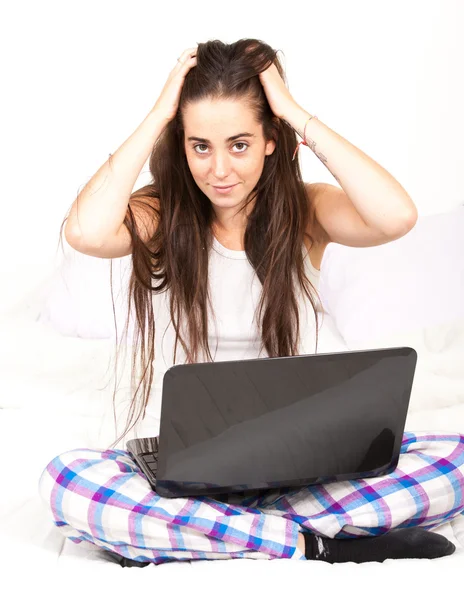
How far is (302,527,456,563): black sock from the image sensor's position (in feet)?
5.11

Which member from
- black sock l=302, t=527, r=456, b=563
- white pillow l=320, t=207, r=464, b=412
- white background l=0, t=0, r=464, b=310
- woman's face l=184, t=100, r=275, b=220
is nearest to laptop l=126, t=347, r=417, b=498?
black sock l=302, t=527, r=456, b=563

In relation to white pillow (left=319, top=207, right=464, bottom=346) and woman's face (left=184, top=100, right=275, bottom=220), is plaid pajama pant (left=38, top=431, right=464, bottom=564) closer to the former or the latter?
woman's face (left=184, top=100, right=275, bottom=220)

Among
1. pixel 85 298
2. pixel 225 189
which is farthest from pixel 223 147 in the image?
pixel 85 298

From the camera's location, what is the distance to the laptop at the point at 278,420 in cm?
143

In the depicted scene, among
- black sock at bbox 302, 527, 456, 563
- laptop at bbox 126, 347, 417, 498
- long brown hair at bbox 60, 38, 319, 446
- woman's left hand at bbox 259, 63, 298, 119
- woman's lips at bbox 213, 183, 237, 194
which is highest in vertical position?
woman's left hand at bbox 259, 63, 298, 119

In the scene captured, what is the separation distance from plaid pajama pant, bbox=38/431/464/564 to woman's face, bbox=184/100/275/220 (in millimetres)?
536

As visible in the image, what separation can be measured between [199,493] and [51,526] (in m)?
0.34

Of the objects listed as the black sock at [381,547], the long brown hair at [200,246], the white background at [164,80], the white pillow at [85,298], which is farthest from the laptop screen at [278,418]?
the white background at [164,80]

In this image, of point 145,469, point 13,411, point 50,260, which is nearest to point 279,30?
point 50,260

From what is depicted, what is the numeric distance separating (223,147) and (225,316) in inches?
14.1

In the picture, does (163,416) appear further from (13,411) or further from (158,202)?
(13,411)

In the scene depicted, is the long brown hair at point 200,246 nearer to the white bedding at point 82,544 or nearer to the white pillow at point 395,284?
the white bedding at point 82,544

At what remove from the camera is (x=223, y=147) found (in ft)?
5.61

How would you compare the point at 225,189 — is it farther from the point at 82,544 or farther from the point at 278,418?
the point at 82,544
